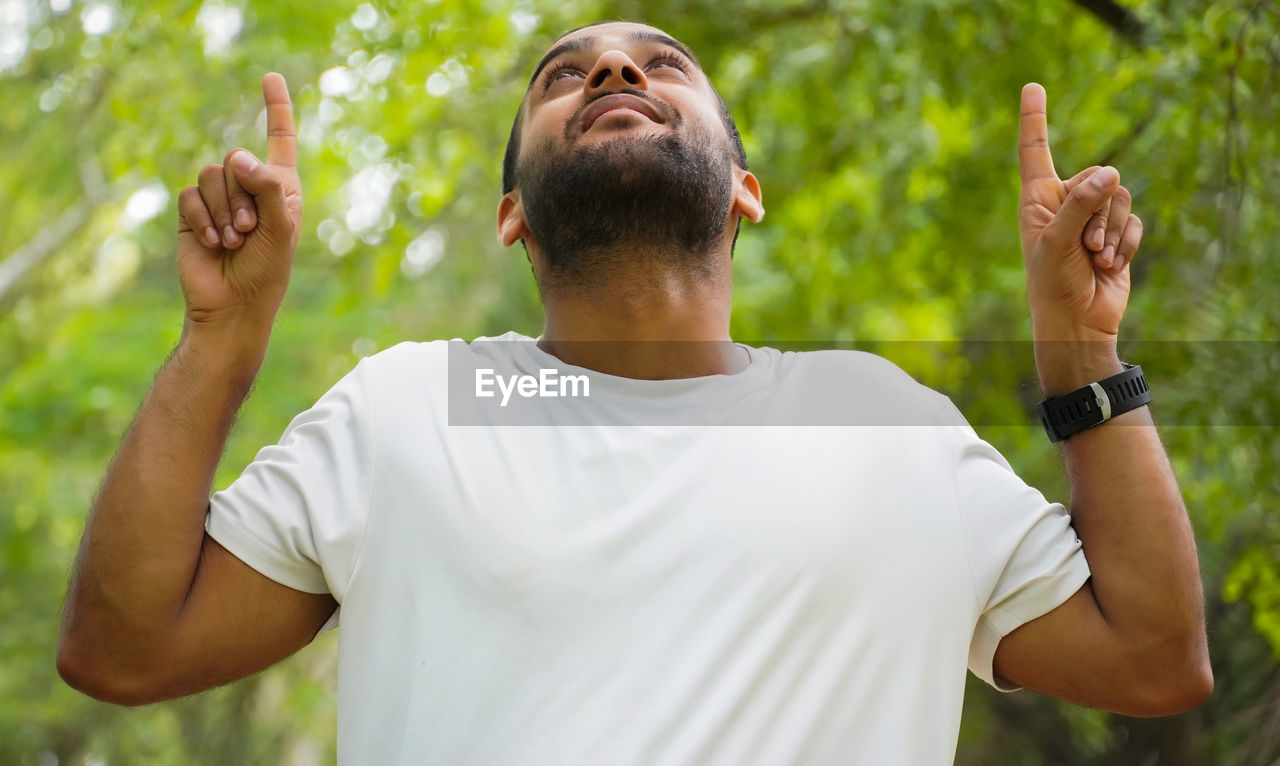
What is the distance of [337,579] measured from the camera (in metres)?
1.86

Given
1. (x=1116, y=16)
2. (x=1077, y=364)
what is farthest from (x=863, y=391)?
(x=1116, y=16)

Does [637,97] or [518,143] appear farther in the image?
[518,143]

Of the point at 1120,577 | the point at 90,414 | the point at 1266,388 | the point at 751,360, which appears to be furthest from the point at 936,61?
the point at 90,414

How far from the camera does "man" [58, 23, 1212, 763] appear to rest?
1.76 m

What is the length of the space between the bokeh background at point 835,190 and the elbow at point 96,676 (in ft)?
1.48

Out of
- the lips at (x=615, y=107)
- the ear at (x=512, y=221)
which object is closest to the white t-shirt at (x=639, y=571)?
the ear at (x=512, y=221)

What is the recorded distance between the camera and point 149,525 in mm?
1736

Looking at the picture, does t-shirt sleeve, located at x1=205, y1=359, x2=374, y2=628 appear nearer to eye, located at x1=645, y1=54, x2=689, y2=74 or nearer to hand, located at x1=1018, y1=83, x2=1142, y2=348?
eye, located at x1=645, y1=54, x2=689, y2=74

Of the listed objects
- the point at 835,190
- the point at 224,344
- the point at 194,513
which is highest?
the point at 224,344

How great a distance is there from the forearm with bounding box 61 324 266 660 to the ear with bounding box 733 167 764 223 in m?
1.16

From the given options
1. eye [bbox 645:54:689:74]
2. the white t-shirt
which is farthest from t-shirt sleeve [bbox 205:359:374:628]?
eye [bbox 645:54:689:74]

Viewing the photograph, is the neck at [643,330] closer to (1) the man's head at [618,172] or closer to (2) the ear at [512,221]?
(1) the man's head at [618,172]

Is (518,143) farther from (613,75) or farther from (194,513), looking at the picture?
(194,513)

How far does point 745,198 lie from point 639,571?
1.00 meters
